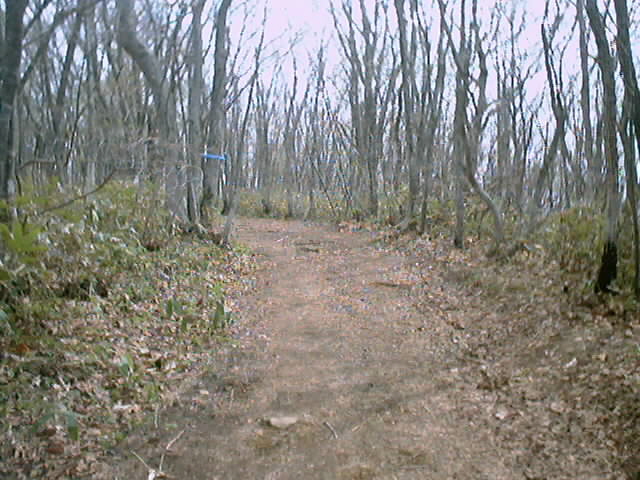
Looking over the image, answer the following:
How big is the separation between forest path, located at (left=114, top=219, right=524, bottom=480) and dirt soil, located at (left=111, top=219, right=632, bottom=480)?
0.01 m

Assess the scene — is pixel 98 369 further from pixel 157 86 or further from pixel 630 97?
pixel 157 86

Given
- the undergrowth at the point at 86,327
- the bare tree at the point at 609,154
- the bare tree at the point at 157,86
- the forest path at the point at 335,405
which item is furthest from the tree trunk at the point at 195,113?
the bare tree at the point at 609,154

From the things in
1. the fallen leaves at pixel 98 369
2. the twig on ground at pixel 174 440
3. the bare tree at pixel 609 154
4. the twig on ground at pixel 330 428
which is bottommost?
the twig on ground at pixel 174 440

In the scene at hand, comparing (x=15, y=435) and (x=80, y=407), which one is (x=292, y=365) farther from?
(x=15, y=435)

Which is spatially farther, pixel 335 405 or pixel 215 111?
pixel 215 111

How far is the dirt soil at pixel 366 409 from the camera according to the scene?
3.19m

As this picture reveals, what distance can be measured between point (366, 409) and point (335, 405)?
0.25 meters

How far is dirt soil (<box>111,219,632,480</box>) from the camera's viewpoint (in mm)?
3186

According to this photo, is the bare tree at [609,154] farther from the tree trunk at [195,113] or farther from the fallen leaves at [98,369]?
the tree trunk at [195,113]

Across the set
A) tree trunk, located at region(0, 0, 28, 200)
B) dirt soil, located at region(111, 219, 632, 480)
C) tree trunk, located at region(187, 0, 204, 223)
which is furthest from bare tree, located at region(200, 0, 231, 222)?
tree trunk, located at region(0, 0, 28, 200)

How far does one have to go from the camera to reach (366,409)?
3912mm

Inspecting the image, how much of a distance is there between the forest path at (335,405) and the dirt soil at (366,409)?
11 mm

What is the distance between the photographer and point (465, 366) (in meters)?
4.82

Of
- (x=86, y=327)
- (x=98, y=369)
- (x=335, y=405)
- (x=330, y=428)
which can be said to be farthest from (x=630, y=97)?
(x=86, y=327)
